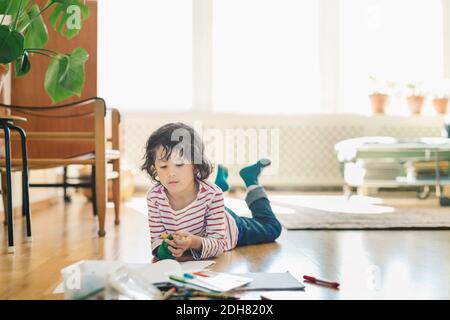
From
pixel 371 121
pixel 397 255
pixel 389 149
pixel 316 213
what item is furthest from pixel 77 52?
pixel 371 121

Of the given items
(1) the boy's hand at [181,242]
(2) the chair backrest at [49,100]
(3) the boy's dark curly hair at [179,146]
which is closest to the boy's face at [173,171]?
(3) the boy's dark curly hair at [179,146]

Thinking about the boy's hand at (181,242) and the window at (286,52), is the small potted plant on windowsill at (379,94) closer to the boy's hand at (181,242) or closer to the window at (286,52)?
the window at (286,52)

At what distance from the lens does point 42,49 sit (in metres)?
1.94

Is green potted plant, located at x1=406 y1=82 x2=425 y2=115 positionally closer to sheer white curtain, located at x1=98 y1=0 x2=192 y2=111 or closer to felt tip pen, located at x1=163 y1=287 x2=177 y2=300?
sheer white curtain, located at x1=98 y1=0 x2=192 y2=111

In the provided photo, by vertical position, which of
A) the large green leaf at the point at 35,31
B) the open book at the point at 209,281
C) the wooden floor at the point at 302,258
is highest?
the large green leaf at the point at 35,31

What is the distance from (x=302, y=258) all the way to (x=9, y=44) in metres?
1.21

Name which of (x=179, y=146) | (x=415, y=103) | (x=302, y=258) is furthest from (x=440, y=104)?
(x=179, y=146)

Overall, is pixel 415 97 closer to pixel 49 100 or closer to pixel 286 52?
pixel 286 52

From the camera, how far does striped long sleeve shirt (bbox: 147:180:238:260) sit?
1.54 meters

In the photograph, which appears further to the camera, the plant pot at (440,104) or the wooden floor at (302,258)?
the plant pot at (440,104)

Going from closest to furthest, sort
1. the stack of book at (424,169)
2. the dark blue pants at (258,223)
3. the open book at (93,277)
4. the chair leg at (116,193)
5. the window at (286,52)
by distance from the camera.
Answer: the open book at (93,277) < the dark blue pants at (258,223) < the chair leg at (116,193) < the stack of book at (424,169) < the window at (286,52)

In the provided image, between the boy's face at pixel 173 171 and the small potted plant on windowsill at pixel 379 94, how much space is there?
3.58 m

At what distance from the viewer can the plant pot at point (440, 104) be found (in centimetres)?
472

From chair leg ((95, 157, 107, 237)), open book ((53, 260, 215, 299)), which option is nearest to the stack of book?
chair leg ((95, 157, 107, 237))
